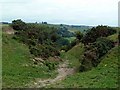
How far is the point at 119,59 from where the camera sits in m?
27.8

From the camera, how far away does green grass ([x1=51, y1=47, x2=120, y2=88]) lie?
20.3 m

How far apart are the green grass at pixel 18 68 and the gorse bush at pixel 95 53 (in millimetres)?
2722

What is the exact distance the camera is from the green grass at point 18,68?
74.1ft

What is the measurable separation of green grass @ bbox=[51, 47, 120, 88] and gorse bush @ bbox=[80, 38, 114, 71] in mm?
832

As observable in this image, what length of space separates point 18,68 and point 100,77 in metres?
7.31

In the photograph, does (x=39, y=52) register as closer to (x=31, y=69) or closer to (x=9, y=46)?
(x=9, y=46)

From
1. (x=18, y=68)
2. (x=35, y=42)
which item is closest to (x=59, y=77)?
(x=18, y=68)

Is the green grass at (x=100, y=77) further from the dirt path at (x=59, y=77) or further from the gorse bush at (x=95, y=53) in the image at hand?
the dirt path at (x=59, y=77)

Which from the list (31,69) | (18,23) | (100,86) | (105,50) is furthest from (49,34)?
(100,86)

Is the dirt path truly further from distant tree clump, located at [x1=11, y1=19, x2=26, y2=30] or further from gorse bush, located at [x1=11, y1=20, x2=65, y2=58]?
distant tree clump, located at [x1=11, y1=19, x2=26, y2=30]

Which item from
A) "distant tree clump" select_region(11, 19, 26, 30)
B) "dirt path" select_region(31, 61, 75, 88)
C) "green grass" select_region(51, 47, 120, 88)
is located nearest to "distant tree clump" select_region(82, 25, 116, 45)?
"distant tree clump" select_region(11, 19, 26, 30)

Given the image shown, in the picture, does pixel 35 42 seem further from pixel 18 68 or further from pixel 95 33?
pixel 18 68

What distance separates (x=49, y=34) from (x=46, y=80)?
99.2ft

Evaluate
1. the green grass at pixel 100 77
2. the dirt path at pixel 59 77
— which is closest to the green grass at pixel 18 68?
the dirt path at pixel 59 77
